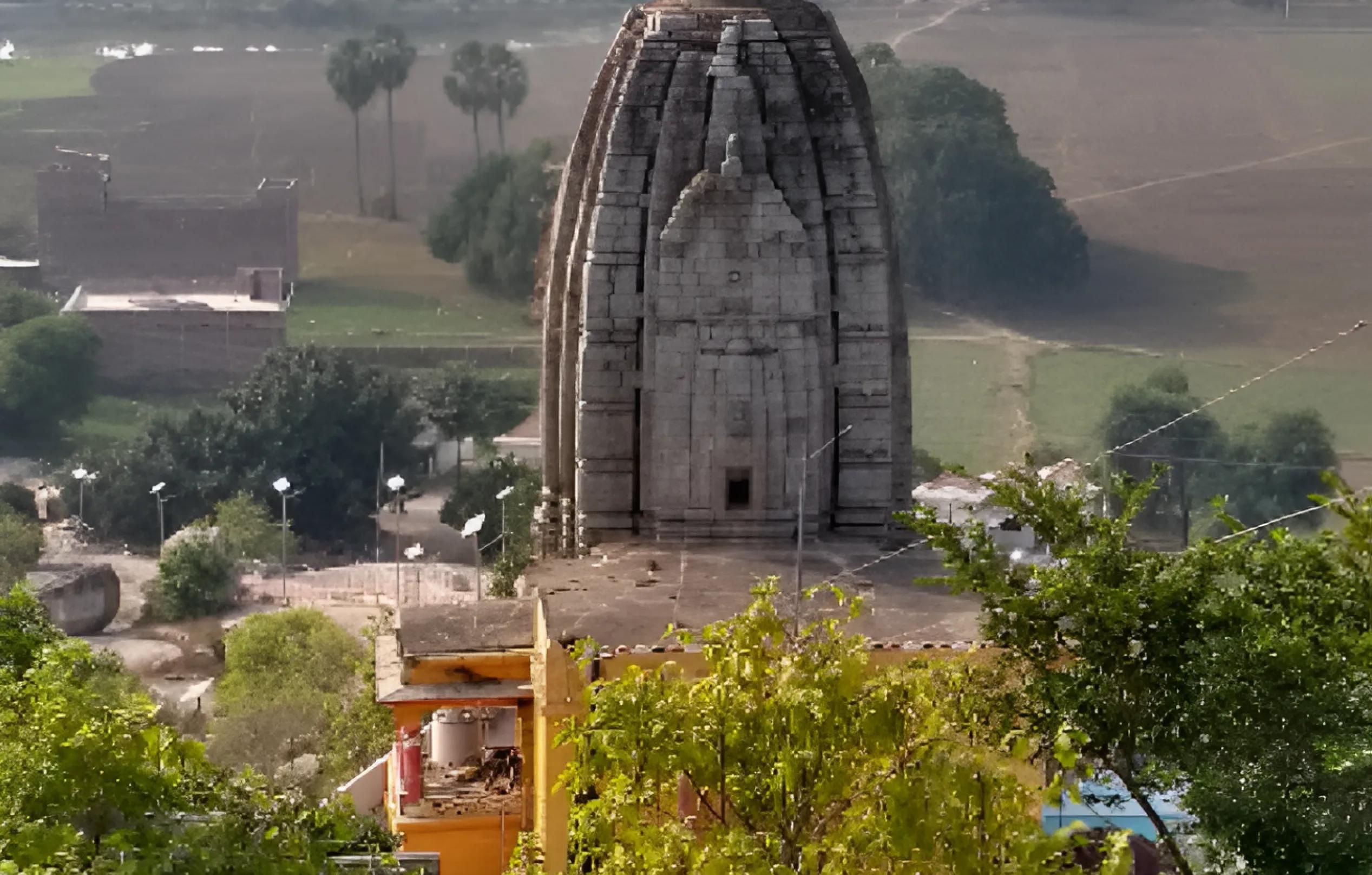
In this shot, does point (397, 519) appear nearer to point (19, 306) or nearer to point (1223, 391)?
point (1223, 391)

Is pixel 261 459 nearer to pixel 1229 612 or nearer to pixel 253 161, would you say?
pixel 253 161

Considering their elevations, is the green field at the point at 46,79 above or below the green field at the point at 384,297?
above

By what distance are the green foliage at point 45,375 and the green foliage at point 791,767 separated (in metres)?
78.5

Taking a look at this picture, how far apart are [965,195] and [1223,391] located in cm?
1361

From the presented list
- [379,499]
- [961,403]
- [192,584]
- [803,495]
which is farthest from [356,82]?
[803,495]

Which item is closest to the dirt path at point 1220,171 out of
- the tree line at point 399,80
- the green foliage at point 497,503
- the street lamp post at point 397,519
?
the tree line at point 399,80

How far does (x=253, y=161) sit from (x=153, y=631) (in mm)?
35786

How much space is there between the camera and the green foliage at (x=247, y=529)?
75500 mm

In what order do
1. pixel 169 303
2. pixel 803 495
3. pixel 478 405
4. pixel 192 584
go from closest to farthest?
1. pixel 803 495
2. pixel 192 584
3. pixel 478 405
4. pixel 169 303

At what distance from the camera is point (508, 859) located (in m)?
A: 25.7

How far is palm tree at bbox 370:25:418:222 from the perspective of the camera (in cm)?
9331

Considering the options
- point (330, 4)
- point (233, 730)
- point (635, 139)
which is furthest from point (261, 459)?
point (635, 139)

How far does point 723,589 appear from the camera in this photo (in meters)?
26.3

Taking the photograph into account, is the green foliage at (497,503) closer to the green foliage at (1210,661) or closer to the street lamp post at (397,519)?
the street lamp post at (397,519)
